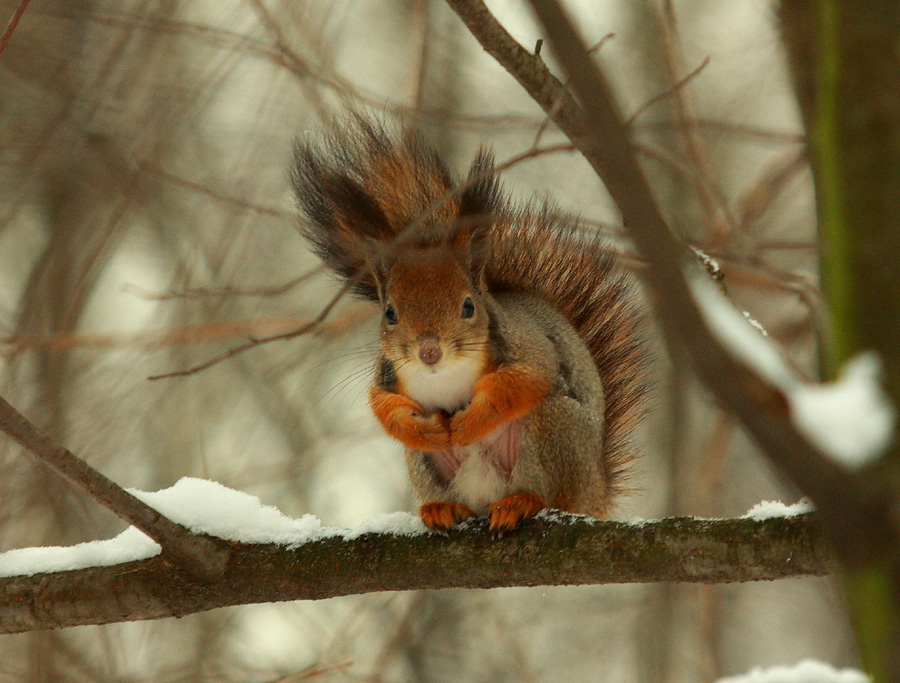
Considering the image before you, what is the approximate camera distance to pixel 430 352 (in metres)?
1.96

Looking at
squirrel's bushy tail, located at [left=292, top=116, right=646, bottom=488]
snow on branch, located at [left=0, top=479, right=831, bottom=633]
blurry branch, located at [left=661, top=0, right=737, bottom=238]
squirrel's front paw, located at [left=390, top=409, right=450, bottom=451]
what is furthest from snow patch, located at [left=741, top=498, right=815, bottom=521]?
blurry branch, located at [left=661, top=0, right=737, bottom=238]

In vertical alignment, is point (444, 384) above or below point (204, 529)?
above

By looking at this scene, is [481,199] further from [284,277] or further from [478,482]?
[284,277]

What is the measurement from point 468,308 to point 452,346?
0.11 m

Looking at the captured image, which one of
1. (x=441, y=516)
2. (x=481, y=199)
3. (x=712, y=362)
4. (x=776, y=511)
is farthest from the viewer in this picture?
(x=481, y=199)

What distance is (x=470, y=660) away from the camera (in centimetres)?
423

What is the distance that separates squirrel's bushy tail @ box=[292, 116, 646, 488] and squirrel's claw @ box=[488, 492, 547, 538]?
1.65ft

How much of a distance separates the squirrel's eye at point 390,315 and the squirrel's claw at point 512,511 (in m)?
0.45

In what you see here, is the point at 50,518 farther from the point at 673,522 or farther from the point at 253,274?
the point at 673,522

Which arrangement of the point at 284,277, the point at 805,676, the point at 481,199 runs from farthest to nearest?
the point at 284,277
the point at 481,199
the point at 805,676

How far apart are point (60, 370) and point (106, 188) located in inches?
24.9

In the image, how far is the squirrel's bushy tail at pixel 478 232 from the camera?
2.00 metres

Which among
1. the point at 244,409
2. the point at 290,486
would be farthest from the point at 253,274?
the point at 290,486

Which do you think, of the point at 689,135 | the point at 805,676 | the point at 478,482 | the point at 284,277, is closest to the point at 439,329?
the point at 478,482
